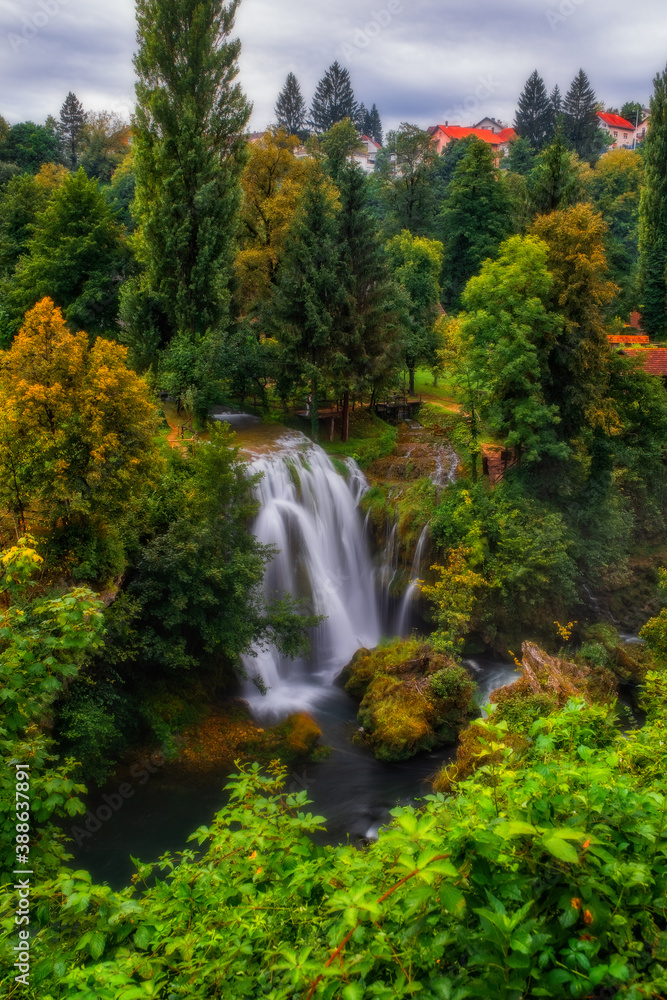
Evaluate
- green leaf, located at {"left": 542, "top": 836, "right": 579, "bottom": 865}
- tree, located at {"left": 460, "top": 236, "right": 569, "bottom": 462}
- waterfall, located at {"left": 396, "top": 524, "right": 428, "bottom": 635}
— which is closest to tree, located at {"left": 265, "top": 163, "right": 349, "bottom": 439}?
tree, located at {"left": 460, "top": 236, "right": 569, "bottom": 462}

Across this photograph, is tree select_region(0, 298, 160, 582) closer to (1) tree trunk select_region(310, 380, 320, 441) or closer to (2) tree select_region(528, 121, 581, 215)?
(1) tree trunk select_region(310, 380, 320, 441)

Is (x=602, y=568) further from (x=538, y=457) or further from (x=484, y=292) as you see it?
(x=484, y=292)

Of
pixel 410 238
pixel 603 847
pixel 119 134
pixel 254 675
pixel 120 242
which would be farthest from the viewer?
pixel 119 134

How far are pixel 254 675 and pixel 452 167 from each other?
5552 centimetres

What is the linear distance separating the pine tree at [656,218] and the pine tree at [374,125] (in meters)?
80.9

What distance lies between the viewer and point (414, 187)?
4281 centimetres

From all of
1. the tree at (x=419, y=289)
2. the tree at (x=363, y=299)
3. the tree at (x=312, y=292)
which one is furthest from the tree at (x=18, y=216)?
the tree at (x=419, y=289)

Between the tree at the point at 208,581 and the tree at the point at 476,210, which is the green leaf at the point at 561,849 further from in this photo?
the tree at the point at 476,210

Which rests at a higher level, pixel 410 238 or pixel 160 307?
pixel 410 238

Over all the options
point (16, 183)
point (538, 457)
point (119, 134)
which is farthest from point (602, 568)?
point (119, 134)

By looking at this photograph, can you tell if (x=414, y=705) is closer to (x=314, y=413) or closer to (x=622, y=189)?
(x=314, y=413)

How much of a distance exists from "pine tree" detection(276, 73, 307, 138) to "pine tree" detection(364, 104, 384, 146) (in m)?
34.6

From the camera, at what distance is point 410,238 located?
35.6m

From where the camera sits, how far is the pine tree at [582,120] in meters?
68.9
